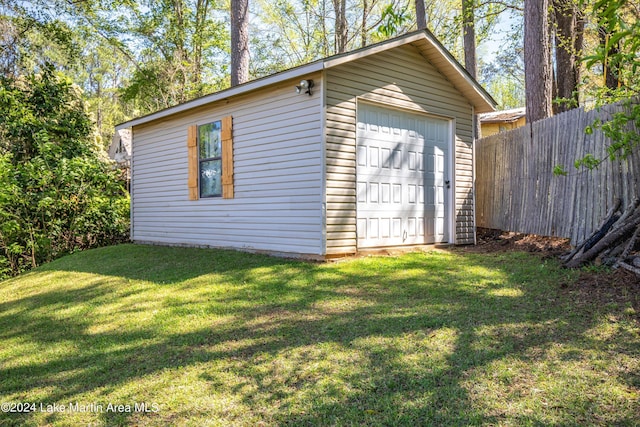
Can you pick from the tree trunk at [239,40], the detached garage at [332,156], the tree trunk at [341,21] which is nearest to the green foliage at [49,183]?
the detached garage at [332,156]

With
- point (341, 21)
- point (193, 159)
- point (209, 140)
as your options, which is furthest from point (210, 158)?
point (341, 21)

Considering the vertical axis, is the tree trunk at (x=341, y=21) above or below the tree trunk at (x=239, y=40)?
above

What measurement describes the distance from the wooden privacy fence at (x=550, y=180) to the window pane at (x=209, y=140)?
5.14m

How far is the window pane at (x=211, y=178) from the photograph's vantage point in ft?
26.2

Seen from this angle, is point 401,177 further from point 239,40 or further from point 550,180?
point 239,40

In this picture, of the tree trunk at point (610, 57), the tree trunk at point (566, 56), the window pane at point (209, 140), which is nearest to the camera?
the tree trunk at point (610, 57)

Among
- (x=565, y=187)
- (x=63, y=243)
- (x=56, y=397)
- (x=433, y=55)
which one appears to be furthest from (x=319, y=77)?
(x=63, y=243)

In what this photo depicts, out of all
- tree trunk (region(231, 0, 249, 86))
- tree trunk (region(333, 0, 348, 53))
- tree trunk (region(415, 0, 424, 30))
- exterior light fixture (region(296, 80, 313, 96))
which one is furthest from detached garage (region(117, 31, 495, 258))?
tree trunk (region(333, 0, 348, 53))

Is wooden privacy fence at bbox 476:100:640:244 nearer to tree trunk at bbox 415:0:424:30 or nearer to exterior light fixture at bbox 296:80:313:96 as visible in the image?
exterior light fixture at bbox 296:80:313:96

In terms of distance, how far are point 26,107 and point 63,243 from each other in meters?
3.76

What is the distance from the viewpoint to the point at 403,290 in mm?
4703

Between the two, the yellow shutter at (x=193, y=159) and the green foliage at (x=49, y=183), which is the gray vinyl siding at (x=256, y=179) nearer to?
the yellow shutter at (x=193, y=159)

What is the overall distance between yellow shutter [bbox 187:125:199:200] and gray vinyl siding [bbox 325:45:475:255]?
3.30m

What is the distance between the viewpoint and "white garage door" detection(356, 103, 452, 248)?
6.70 m
